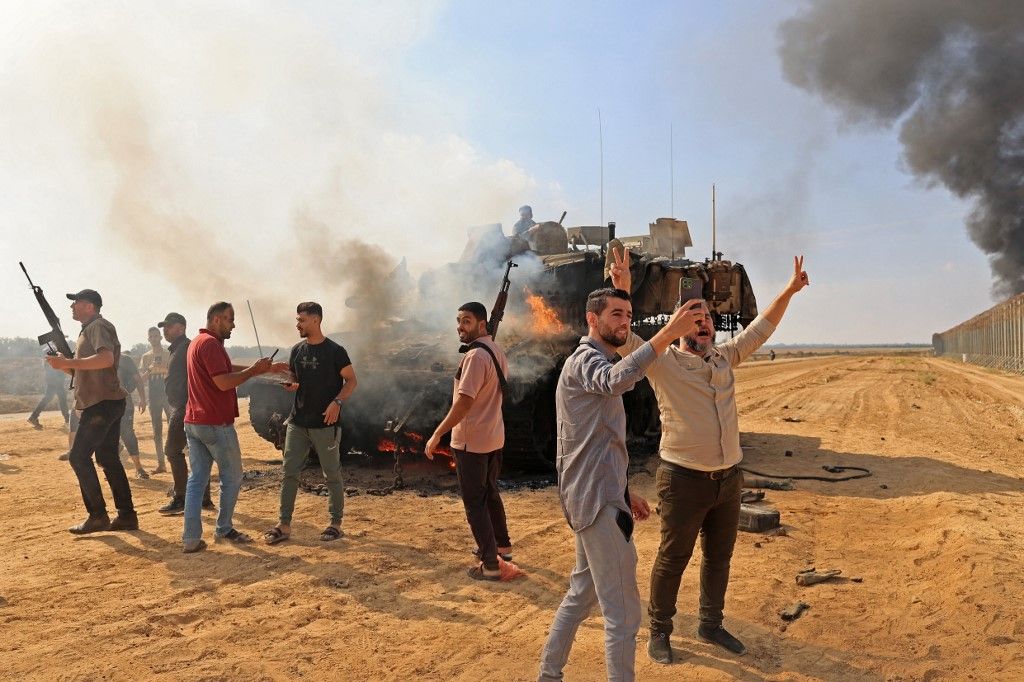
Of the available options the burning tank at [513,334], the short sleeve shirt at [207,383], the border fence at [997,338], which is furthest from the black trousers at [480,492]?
the border fence at [997,338]

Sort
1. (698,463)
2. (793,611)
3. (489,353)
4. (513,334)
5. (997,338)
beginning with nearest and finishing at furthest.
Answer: (698,463)
(793,611)
(489,353)
(513,334)
(997,338)

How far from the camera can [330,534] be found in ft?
21.1

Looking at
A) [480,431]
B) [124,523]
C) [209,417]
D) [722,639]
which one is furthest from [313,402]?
[722,639]

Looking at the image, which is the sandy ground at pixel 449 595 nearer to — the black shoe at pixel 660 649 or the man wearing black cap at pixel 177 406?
the black shoe at pixel 660 649

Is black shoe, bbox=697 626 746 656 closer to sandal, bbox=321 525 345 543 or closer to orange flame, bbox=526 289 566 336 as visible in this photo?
sandal, bbox=321 525 345 543

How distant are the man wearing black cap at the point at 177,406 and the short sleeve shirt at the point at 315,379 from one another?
176 cm

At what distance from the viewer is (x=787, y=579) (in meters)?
5.27

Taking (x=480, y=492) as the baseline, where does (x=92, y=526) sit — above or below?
below

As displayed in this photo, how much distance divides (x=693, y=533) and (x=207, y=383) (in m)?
4.07

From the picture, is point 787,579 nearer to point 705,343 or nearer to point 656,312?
point 705,343

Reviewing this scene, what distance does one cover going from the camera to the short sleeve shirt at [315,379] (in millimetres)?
6250

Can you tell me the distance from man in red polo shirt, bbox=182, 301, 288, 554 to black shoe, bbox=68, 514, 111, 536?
1080 mm

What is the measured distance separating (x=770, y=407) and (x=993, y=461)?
7.84 meters

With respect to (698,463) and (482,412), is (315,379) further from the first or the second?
(698,463)
